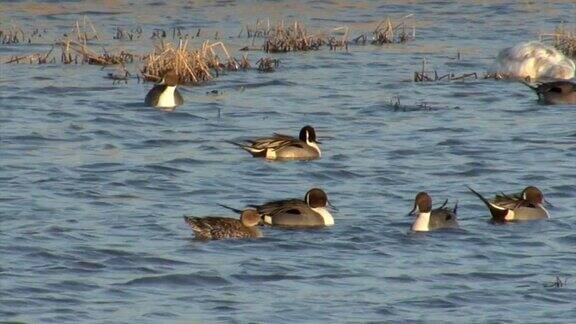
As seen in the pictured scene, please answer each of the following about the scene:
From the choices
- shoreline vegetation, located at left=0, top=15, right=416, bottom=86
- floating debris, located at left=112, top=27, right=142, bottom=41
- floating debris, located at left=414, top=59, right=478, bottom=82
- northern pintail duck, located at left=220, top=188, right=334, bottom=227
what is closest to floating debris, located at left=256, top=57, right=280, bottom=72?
shoreline vegetation, located at left=0, top=15, right=416, bottom=86

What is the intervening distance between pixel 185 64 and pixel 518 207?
794cm

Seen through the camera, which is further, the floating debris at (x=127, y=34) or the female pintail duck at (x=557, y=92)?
the floating debris at (x=127, y=34)

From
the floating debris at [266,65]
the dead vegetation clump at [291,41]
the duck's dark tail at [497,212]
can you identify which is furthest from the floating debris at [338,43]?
the duck's dark tail at [497,212]

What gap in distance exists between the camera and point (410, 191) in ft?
52.9

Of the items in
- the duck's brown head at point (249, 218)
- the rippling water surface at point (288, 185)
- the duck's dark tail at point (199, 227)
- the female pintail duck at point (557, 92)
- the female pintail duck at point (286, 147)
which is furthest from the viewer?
the female pintail duck at point (557, 92)

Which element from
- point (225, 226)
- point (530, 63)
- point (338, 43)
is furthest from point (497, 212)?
point (338, 43)

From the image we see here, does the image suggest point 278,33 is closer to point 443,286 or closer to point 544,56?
point 544,56

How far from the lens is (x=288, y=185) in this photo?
16.6 m

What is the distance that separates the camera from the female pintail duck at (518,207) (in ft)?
47.7

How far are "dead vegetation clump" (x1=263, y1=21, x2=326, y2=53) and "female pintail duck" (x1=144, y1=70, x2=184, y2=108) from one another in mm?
4371

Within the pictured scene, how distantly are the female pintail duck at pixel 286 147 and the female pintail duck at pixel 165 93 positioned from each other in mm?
2647

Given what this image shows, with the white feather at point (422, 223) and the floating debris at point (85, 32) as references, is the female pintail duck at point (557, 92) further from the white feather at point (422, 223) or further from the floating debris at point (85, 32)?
the white feather at point (422, 223)

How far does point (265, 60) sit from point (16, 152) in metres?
5.98

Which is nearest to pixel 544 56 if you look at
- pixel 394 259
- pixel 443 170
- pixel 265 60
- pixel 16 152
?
pixel 265 60
